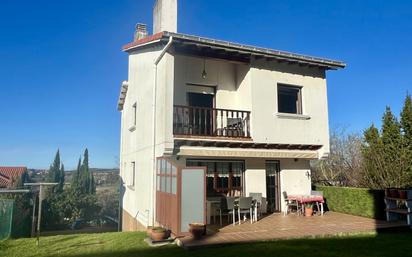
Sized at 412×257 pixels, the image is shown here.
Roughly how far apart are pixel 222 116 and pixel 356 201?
9.92 m

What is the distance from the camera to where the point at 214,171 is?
1897cm

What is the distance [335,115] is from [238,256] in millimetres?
40399

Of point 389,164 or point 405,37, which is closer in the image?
point 389,164

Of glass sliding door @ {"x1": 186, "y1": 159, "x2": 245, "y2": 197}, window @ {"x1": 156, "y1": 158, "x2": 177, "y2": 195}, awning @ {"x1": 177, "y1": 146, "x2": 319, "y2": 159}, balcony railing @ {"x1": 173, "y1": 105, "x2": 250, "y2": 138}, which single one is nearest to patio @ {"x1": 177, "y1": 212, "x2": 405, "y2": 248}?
window @ {"x1": 156, "y1": 158, "x2": 177, "y2": 195}

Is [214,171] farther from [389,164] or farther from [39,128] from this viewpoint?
[39,128]

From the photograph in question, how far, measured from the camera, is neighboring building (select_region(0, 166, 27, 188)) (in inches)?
1671

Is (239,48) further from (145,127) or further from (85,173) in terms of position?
(85,173)

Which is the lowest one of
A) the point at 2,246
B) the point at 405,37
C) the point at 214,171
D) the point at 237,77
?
the point at 2,246

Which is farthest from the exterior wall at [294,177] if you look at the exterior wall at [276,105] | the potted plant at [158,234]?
the potted plant at [158,234]

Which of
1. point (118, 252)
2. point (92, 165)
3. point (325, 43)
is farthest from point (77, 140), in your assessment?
point (118, 252)

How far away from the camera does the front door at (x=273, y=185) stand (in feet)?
66.9

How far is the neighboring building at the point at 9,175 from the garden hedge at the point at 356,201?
40.7 meters

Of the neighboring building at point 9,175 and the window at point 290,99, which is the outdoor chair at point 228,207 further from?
the neighboring building at point 9,175

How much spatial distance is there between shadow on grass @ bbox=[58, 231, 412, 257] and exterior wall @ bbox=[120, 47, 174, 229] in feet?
16.9
